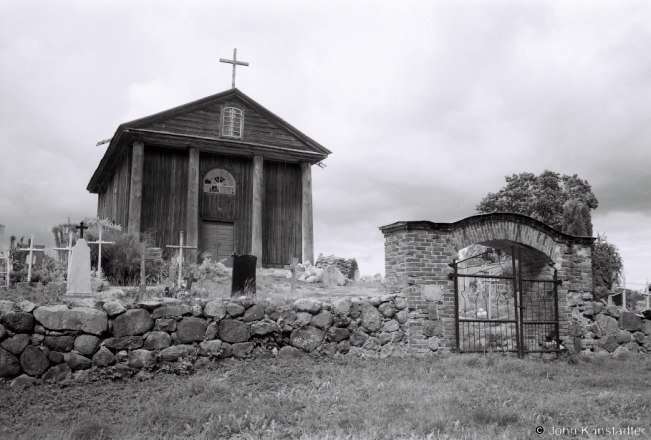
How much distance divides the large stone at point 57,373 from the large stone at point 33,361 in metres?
0.11

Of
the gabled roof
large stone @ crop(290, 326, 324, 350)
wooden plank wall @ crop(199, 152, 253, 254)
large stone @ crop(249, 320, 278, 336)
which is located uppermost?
the gabled roof

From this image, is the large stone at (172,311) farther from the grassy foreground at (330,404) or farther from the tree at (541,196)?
the tree at (541,196)

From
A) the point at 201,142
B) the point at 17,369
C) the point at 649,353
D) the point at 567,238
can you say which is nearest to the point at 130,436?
the point at 17,369

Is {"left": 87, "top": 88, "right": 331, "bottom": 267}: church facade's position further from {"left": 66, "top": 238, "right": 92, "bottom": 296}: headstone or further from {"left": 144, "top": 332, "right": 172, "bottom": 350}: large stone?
{"left": 144, "top": 332, "right": 172, "bottom": 350}: large stone

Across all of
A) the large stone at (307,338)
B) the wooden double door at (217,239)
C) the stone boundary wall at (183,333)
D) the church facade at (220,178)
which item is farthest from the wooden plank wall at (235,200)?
the large stone at (307,338)

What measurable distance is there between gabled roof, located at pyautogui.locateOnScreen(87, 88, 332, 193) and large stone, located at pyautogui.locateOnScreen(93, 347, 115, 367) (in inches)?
440

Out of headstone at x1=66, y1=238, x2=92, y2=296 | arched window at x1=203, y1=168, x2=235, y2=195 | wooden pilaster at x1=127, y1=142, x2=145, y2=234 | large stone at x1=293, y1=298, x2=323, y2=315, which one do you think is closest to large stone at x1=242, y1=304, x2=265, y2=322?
large stone at x1=293, y1=298, x2=323, y2=315

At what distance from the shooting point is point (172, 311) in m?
10.5

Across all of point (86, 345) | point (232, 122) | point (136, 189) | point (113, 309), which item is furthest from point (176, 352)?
point (232, 122)

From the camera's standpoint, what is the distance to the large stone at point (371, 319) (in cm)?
1184

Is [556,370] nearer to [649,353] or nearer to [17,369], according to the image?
[649,353]

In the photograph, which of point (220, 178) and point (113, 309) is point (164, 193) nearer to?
point (220, 178)

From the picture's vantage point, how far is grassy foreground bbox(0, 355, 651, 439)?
7.31 m

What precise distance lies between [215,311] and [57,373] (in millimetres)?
2728
